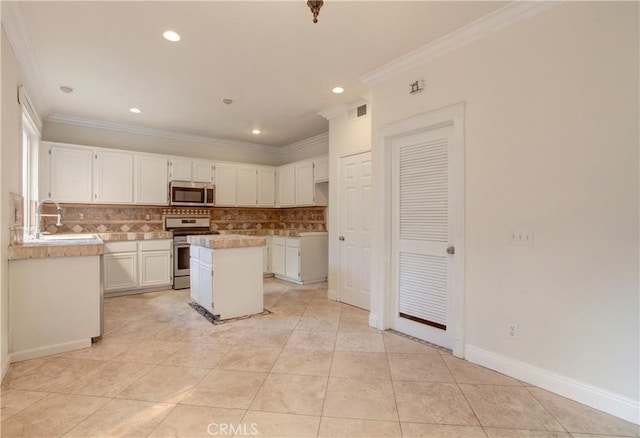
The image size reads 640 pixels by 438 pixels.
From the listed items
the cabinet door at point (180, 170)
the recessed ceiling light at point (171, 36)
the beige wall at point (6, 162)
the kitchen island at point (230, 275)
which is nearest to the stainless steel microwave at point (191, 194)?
the cabinet door at point (180, 170)

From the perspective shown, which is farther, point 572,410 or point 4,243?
point 4,243

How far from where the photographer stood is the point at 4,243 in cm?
251

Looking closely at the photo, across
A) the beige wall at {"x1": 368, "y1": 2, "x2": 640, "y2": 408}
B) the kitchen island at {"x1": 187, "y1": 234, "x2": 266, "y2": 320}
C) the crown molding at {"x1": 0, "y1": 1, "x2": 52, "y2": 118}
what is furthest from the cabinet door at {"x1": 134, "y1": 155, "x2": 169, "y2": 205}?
the beige wall at {"x1": 368, "y1": 2, "x2": 640, "y2": 408}

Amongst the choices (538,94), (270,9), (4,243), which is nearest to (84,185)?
(4,243)

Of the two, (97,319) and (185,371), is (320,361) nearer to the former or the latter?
(185,371)

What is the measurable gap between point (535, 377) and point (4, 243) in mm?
4144

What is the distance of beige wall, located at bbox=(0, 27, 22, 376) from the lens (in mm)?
2449

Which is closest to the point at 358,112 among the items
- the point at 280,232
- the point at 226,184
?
the point at 280,232

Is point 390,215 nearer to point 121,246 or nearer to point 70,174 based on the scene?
point 121,246

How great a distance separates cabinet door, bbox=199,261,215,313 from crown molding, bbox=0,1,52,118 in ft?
8.61

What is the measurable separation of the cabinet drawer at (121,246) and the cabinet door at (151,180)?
75 centimetres

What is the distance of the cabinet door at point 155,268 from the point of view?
195 inches

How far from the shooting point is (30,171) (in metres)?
4.30

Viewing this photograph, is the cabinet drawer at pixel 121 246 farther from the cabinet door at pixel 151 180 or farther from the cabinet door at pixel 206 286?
the cabinet door at pixel 206 286
